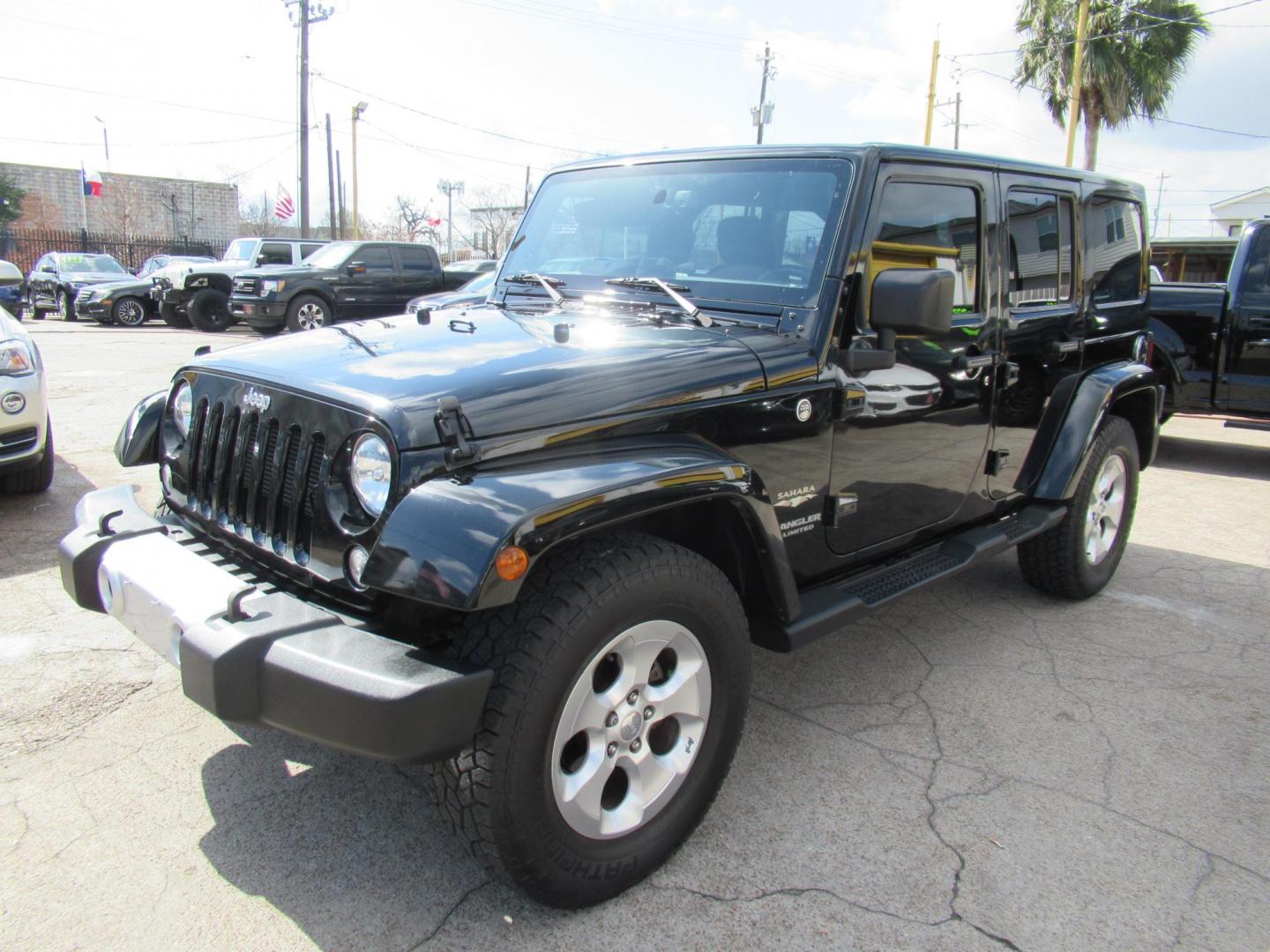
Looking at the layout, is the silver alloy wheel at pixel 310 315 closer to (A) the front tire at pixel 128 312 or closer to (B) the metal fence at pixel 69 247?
(A) the front tire at pixel 128 312

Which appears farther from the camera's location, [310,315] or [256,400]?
[310,315]

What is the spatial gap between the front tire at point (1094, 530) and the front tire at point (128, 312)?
19.7 meters

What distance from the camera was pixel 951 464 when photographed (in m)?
3.40

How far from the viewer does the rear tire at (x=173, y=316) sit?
18.5 metres

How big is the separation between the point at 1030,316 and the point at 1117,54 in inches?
938

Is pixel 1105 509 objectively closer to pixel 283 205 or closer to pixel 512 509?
pixel 512 509

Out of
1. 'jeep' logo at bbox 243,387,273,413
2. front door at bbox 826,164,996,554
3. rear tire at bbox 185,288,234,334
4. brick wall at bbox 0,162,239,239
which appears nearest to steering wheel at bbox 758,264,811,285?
front door at bbox 826,164,996,554

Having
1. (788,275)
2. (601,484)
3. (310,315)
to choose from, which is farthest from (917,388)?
(310,315)

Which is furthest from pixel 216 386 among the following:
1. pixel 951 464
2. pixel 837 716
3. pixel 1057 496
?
pixel 1057 496

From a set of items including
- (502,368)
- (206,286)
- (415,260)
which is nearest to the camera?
(502,368)

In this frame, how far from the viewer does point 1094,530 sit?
425 centimetres

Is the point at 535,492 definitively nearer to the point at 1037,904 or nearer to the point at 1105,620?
the point at 1037,904

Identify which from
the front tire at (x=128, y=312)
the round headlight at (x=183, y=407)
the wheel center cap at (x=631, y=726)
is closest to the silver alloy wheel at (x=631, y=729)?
the wheel center cap at (x=631, y=726)

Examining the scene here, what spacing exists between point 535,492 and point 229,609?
2.37 ft
